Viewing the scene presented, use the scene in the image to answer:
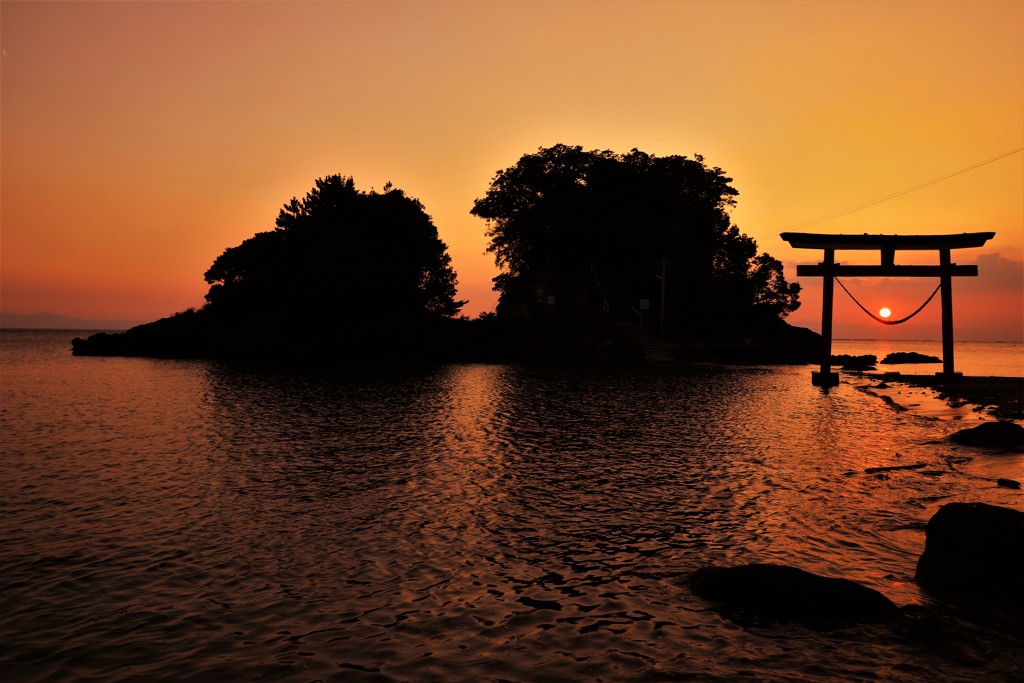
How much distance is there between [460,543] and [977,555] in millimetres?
8000

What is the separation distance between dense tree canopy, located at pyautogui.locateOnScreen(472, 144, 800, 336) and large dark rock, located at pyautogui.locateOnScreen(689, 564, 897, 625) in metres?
62.9

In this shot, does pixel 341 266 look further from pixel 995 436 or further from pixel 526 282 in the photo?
pixel 995 436

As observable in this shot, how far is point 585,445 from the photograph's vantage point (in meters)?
22.1

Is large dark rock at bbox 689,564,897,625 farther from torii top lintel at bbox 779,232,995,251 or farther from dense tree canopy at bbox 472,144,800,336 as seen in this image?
dense tree canopy at bbox 472,144,800,336

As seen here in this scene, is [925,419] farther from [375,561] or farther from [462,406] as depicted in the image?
[375,561]

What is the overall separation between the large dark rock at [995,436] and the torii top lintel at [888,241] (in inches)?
728

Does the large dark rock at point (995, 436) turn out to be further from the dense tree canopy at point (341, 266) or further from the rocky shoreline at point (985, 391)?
the dense tree canopy at point (341, 266)

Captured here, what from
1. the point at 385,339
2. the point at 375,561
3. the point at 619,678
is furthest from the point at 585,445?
the point at 385,339

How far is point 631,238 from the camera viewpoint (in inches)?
2872

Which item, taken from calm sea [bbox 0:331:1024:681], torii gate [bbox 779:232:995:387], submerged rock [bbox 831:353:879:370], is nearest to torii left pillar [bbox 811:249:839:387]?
torii gate [bbox 779:232:995:387]

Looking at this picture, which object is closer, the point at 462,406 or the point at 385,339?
the point at 462,406

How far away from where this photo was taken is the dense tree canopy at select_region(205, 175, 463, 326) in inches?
2662

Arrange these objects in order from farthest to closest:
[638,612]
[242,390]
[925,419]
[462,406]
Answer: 1. [242,390]
2. [462,406]
3. [925,419]
4. [638,612]

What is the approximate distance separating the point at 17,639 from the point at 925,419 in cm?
3115
